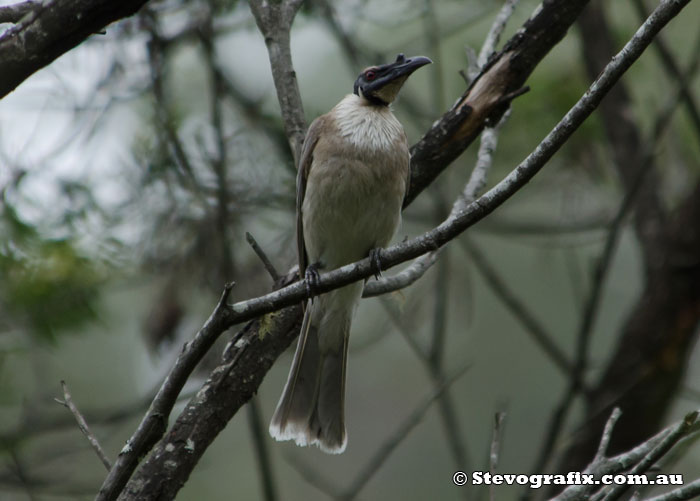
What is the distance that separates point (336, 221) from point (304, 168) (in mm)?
355

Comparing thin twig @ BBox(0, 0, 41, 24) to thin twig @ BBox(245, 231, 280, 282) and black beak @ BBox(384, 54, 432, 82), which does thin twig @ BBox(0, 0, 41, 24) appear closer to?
thin twig @ BBox(245, 231, 280, 282)

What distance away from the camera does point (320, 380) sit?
4.10 metres

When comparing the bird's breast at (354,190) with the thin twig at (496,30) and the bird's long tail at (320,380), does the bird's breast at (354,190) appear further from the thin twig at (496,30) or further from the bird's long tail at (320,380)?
the thin twig at (496,30)

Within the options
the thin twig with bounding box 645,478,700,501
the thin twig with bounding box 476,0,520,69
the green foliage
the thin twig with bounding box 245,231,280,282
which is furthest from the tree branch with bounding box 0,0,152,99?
the green foliage

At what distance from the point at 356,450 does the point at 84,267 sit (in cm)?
813

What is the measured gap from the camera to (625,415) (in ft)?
15.8

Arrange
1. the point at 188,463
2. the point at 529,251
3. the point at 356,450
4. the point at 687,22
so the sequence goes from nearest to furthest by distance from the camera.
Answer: the point at 188,463 < the point at 687,22 < the point at 529,251 < the point at 356,450

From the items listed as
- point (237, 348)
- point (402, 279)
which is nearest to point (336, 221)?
point (402, 279)

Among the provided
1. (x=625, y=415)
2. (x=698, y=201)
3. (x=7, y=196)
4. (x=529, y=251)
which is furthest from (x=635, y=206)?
(x=529, y=251)

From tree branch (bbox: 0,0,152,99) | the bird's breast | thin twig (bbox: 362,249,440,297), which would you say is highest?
the bird's breast

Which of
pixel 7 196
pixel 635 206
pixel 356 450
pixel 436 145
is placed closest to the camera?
pixel 436 145

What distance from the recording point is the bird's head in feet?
13.7

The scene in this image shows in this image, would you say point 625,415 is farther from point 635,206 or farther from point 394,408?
point 394,408

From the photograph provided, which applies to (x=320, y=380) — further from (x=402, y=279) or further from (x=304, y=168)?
(x=304, y=168)
